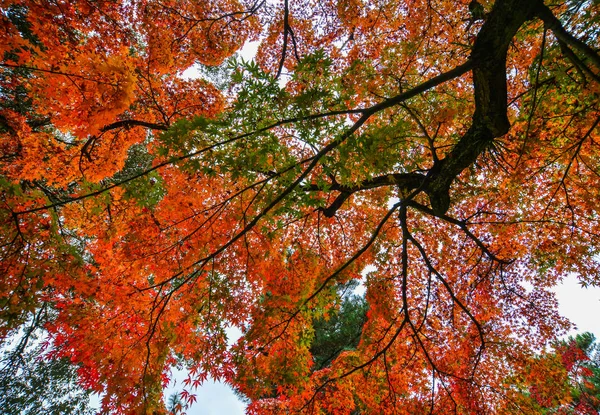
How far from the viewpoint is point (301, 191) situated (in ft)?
8.49

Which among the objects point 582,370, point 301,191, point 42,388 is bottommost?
point 582,370

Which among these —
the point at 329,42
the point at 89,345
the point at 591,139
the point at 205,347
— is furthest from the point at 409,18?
the point at 89,345

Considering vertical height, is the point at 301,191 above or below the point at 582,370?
above

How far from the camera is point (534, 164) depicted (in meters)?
4.41

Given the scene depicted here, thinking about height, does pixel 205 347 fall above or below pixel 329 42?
below

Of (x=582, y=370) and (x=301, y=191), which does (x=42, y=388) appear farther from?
(x=582, y=370)

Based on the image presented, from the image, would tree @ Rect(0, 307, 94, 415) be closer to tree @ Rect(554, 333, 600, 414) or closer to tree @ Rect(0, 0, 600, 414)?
tree @ Rect(0, 0, 600, 414)

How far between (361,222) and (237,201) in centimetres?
325

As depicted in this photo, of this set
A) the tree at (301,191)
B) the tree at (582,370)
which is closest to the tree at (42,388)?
the tree at (301,191)

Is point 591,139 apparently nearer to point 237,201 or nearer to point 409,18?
point 409,18

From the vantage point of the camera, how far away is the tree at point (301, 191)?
7.73 ft

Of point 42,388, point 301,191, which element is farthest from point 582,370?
point 42,388

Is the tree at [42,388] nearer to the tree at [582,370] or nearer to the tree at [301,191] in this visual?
the tree at [301,191]

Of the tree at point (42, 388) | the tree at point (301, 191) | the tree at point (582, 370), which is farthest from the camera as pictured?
the tree at point (42, 388)
